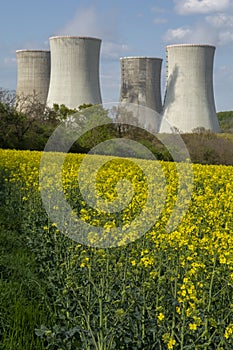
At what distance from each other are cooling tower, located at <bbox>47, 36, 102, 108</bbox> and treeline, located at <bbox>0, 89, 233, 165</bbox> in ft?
2.53

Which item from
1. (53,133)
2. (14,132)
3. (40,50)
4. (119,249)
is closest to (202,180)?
(119,249)

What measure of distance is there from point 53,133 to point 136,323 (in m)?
20.7

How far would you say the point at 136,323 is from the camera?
2732mm

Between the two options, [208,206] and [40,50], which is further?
[40,50]

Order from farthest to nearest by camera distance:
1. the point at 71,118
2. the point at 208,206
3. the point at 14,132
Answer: the point at 71,118 < the point at 14,132 < the point at 208,206

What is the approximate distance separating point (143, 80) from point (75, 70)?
8.26 m

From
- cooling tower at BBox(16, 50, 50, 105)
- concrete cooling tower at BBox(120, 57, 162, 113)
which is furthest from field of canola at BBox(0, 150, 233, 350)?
cooling tower at BBox(16, 50, 50, 105)

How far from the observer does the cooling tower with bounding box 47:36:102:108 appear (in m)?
26.5

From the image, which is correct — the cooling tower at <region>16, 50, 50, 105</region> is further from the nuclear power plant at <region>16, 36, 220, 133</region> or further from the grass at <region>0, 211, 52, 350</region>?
the grass at <region>0, 211, 52, 350</region>

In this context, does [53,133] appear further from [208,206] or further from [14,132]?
[208,206]

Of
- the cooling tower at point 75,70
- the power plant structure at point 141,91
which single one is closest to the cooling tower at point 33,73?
the power plant structure at point 141,91

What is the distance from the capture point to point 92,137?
23.6m

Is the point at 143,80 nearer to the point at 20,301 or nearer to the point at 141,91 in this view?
the point at 141,91

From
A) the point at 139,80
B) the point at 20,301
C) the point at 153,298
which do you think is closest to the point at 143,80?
the point at 139,80
